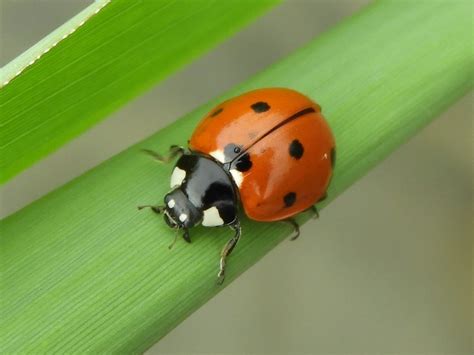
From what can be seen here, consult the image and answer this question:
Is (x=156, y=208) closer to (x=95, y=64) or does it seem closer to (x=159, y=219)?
(x=159, y=219)

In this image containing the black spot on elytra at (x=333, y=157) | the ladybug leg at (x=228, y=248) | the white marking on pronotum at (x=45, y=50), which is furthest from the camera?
the black spot on elytra at (x=333, y=157)

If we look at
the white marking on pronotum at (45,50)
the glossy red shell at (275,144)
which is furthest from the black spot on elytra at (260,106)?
the white marking on pronotum at (45,50)

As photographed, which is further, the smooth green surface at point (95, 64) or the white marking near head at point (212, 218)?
the white marking near head at point (212, 218)

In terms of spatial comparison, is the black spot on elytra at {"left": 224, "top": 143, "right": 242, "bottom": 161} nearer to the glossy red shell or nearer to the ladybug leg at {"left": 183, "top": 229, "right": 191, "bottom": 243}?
the glossy red shell

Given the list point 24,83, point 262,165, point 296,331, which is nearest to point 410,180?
point 296,331

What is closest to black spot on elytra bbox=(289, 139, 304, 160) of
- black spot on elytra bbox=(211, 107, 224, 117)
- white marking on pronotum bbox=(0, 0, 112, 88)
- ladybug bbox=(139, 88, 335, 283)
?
ladybug bbox=(139, 88, 335, 283)

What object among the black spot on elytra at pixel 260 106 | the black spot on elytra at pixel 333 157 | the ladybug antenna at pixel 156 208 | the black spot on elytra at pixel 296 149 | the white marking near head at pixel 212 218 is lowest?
the black spot on elytra at pixel 333 157

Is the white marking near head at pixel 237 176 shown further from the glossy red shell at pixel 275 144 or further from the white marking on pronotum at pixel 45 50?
the white marking on pronotum at pixel 45 50
